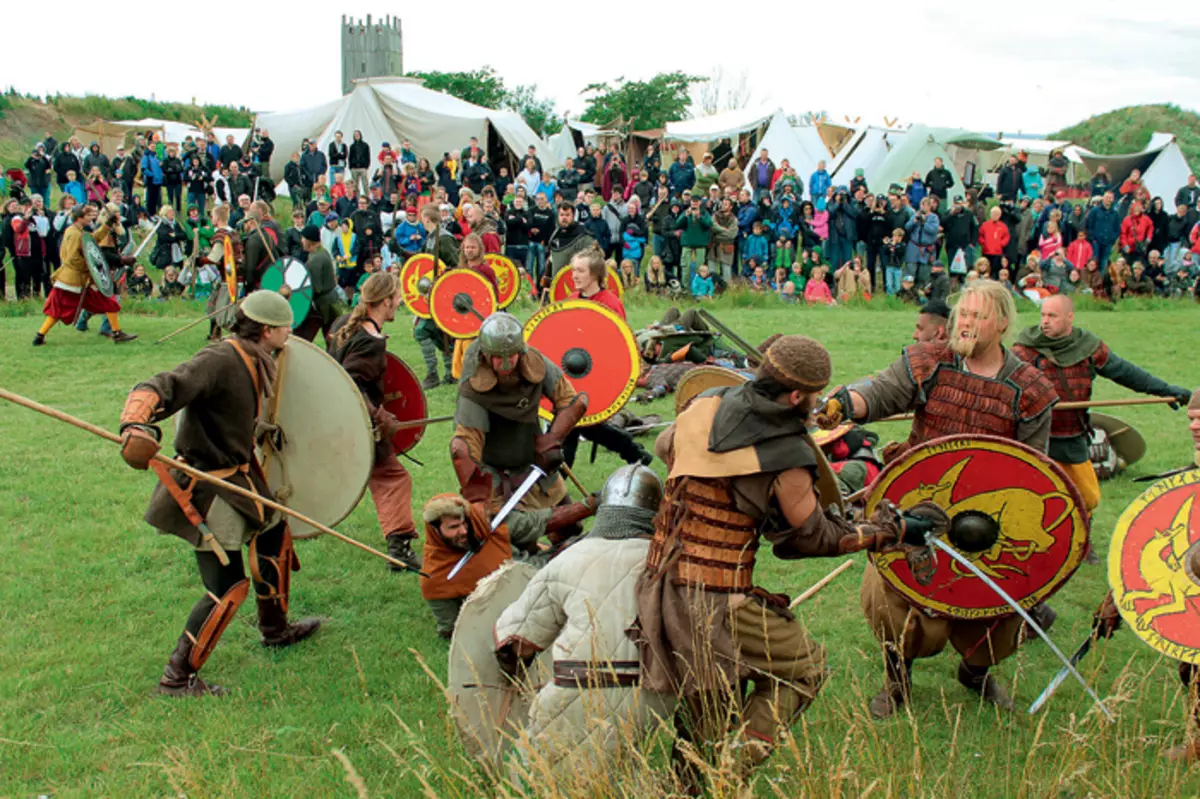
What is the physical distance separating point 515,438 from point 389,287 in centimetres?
121

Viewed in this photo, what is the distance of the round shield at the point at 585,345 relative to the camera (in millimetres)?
5863

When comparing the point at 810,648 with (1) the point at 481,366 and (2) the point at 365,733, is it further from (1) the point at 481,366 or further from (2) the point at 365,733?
(1) the point at 481,366

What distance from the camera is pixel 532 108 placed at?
4841 cm

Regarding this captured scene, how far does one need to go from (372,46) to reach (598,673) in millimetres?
50783

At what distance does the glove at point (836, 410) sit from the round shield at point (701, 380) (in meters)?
1.91

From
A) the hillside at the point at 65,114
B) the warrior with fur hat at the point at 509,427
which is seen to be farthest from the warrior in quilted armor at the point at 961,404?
the hillside at the point at 65,114

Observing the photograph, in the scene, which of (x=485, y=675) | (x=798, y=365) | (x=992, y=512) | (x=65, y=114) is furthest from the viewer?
(x=65, y=114)

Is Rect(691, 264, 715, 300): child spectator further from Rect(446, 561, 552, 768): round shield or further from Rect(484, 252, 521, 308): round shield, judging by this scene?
Rect(446, 561, 552, 768): round shield

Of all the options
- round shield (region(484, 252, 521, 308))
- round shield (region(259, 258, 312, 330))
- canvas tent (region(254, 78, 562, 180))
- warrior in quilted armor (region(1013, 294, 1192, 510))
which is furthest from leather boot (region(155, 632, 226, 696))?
canvas tent (region(254, 78, 562, 180))

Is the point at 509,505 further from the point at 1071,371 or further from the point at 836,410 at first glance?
the point at 1071,371

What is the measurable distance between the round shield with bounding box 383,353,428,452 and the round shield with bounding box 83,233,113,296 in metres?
6.36

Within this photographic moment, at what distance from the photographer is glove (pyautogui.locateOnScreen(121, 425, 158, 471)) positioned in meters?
3.38

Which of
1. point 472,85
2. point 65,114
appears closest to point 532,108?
point 472,85

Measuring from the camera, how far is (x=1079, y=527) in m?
3.53
